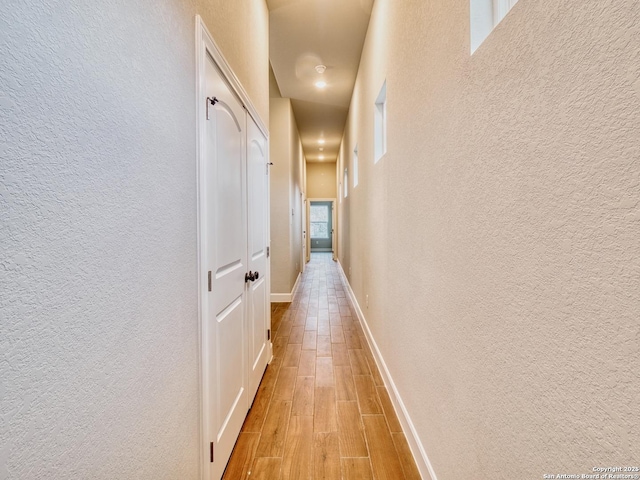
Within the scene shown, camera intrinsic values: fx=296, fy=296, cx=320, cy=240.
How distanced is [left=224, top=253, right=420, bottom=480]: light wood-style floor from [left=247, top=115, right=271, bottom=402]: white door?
209 mm

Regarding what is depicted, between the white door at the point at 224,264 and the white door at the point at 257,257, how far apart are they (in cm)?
14

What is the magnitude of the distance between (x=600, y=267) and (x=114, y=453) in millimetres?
1116

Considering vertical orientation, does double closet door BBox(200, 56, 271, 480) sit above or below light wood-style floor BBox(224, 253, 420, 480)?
above

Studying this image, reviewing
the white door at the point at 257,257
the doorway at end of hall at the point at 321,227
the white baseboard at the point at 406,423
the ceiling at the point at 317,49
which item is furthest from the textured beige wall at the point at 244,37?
the doorway at end of hall at the point at 321,227

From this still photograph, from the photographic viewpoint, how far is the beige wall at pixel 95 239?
19.4 inches

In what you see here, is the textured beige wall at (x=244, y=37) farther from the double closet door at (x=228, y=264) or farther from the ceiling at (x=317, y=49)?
the ceiling at (x=317, y=49)

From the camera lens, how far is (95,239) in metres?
0.66

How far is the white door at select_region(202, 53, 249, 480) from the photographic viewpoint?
1.34m

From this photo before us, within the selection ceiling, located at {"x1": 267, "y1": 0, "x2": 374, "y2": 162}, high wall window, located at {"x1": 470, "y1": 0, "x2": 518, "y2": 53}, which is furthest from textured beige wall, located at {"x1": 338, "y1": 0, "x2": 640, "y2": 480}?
ceiling, located at {"x1": 267, "y1": 0, "x2": 374, "y2": 162}

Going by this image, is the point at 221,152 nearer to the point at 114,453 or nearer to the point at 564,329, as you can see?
the point at 114,453

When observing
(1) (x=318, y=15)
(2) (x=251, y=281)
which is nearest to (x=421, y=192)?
(2) (x=251, y=281)

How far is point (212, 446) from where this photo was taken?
1334 millimetres

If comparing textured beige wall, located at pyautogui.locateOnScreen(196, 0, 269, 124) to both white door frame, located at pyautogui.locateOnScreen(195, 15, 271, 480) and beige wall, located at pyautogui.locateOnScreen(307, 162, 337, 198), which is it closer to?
white door frame, located at pyautogui.locateOnScreen(195, 15, 271, 480)

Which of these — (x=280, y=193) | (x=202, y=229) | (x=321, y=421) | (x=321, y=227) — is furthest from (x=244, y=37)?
(x=321, y=227)
